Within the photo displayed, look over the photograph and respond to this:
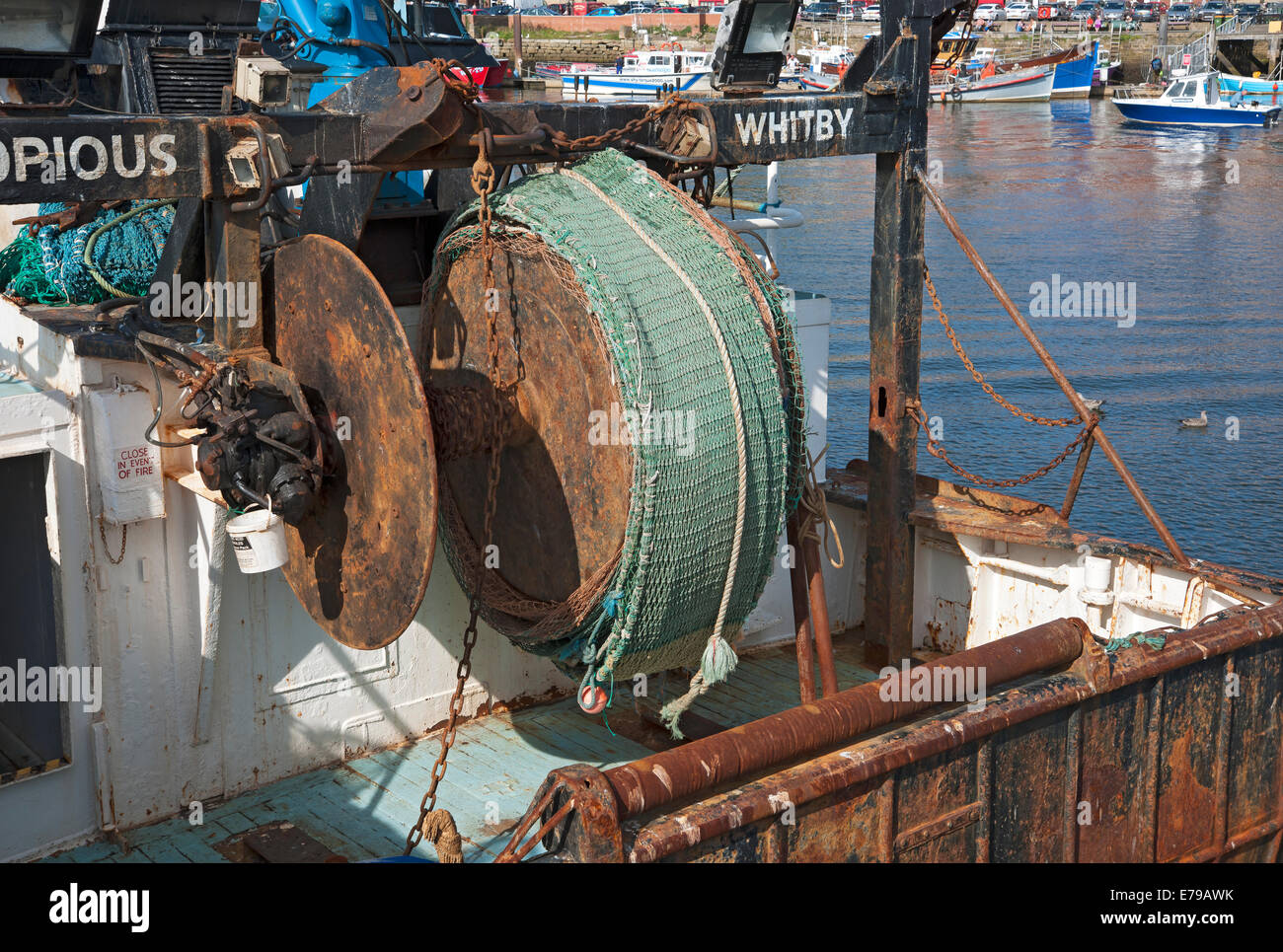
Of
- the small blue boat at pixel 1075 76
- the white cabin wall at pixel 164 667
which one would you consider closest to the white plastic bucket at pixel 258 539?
the white cabin wall at pixel 164 667

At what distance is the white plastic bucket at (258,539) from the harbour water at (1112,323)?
16.6 ft

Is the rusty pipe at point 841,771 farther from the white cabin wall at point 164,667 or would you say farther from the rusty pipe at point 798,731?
the white cabin wall at point 164,667

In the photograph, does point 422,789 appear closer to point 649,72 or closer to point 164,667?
point 164,667

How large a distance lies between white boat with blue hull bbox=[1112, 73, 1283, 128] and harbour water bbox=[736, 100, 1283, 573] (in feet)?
20.3

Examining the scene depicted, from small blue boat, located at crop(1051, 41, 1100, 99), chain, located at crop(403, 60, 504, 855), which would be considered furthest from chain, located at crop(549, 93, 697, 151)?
small blue boat, located at crop(1051, 41, 1100, 99)

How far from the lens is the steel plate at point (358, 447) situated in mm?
4910

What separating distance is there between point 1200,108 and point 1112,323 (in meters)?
27.6

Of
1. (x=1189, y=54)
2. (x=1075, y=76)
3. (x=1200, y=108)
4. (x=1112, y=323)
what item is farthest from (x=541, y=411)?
(x=1075, y=76)

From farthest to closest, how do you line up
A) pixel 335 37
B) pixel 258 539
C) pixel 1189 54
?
pixel 1189 54, pixel 335 37, pixel 258 539

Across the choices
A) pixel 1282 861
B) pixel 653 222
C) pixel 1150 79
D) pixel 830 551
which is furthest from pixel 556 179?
pixel 1150 79

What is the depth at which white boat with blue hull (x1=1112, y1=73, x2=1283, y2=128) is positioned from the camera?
46.6m

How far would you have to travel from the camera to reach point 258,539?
515cm

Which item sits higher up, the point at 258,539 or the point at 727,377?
Result: the point at 727,377

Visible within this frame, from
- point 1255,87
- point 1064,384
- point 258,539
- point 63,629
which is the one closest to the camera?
point 258,539
